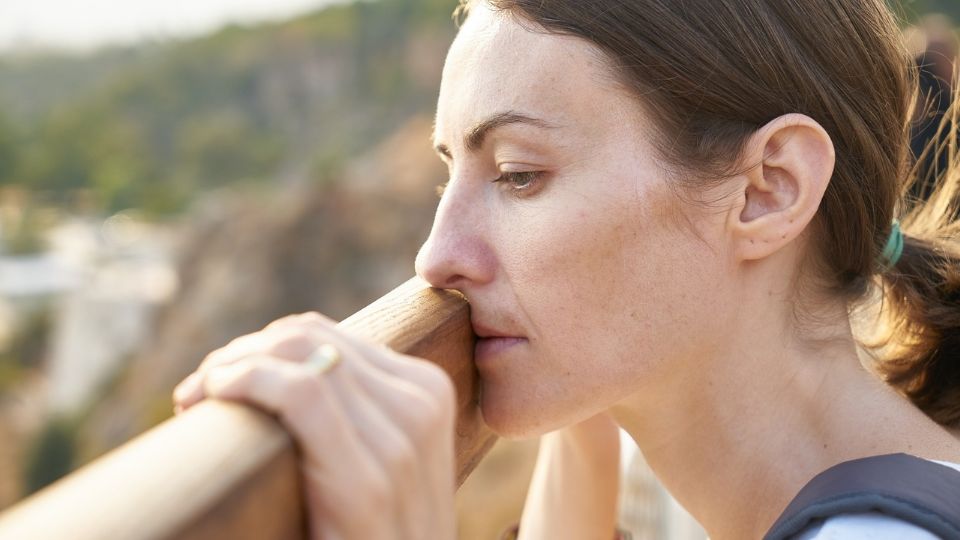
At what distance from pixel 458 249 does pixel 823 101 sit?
0.55 meters

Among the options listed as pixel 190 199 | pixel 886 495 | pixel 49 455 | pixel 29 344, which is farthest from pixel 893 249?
pixel 190 199

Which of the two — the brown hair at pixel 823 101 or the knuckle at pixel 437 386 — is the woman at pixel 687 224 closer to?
the brown hair at pixel 823 101

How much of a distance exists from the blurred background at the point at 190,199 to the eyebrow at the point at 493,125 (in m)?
8.86

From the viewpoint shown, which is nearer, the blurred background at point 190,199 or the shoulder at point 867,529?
the shoulder at point 867,529

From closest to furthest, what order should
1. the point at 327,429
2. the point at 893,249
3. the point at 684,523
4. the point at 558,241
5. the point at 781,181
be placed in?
1. the point at 327,429
2. the point at 558,241
3. the point at 781,181
4. the point at 893,249
5. the point at 684,523

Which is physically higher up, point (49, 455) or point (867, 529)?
point (867, 529)

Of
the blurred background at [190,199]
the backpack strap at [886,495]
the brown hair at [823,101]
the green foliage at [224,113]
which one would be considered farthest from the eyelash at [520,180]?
the green foliage at [224,113]

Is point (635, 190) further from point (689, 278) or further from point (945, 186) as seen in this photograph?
point (945, 186)

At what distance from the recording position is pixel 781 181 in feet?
4.34

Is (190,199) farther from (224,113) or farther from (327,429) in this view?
(327,429)

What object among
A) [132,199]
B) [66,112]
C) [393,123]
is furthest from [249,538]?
[66,112]

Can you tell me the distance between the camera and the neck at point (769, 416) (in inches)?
52.6

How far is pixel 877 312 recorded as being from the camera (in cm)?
174

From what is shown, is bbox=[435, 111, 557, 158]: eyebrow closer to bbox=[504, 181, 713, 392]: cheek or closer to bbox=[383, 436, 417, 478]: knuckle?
bbox=[504, 181, 713, 392]: cheek
